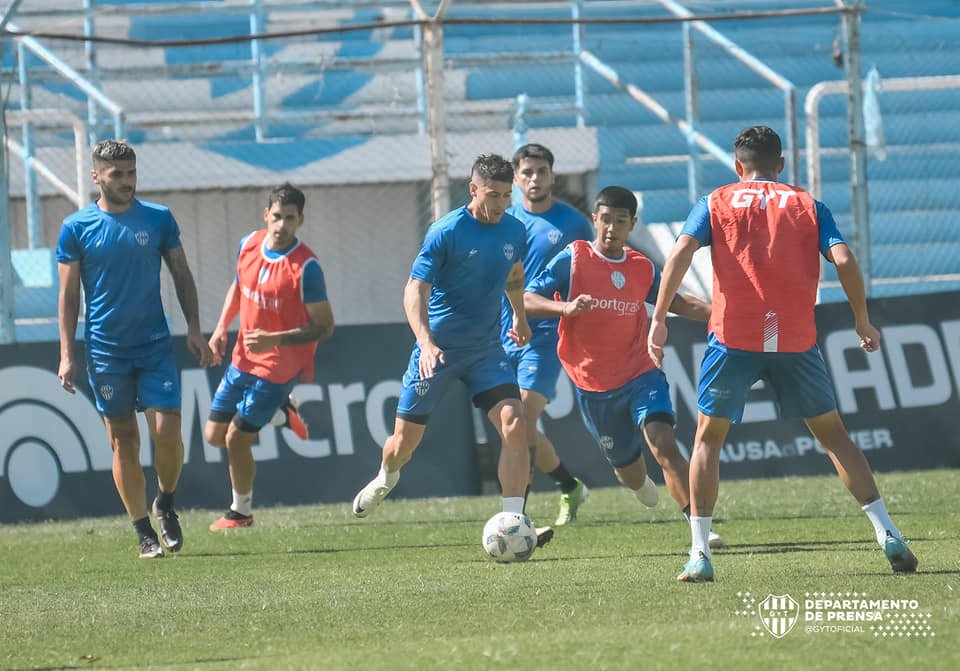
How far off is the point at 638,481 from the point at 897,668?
4.90 metres

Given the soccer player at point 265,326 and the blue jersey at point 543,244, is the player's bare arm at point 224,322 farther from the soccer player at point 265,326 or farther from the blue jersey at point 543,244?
the blue jersey at point 543,244

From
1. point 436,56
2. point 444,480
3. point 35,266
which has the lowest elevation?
point 444,480

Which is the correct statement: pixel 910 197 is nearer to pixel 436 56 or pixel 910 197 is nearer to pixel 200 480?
pixel 436 56

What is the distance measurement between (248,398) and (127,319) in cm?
201

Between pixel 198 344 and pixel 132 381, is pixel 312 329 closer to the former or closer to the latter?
pixel 198 344

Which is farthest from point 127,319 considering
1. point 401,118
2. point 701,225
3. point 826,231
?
point 401,118

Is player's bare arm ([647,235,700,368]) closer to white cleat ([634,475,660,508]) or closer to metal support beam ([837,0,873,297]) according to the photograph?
white cleat ([634,475,660,508])

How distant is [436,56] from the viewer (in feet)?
43.3

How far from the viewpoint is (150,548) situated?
969 centimetres

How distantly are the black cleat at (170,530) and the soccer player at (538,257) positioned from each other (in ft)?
7.35

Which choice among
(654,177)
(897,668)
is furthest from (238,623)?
(654,177)

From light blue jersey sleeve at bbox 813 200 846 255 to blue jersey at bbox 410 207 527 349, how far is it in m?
2.05

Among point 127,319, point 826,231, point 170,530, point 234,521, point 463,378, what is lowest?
point 234,521

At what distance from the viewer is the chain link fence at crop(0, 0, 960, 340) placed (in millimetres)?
16516
